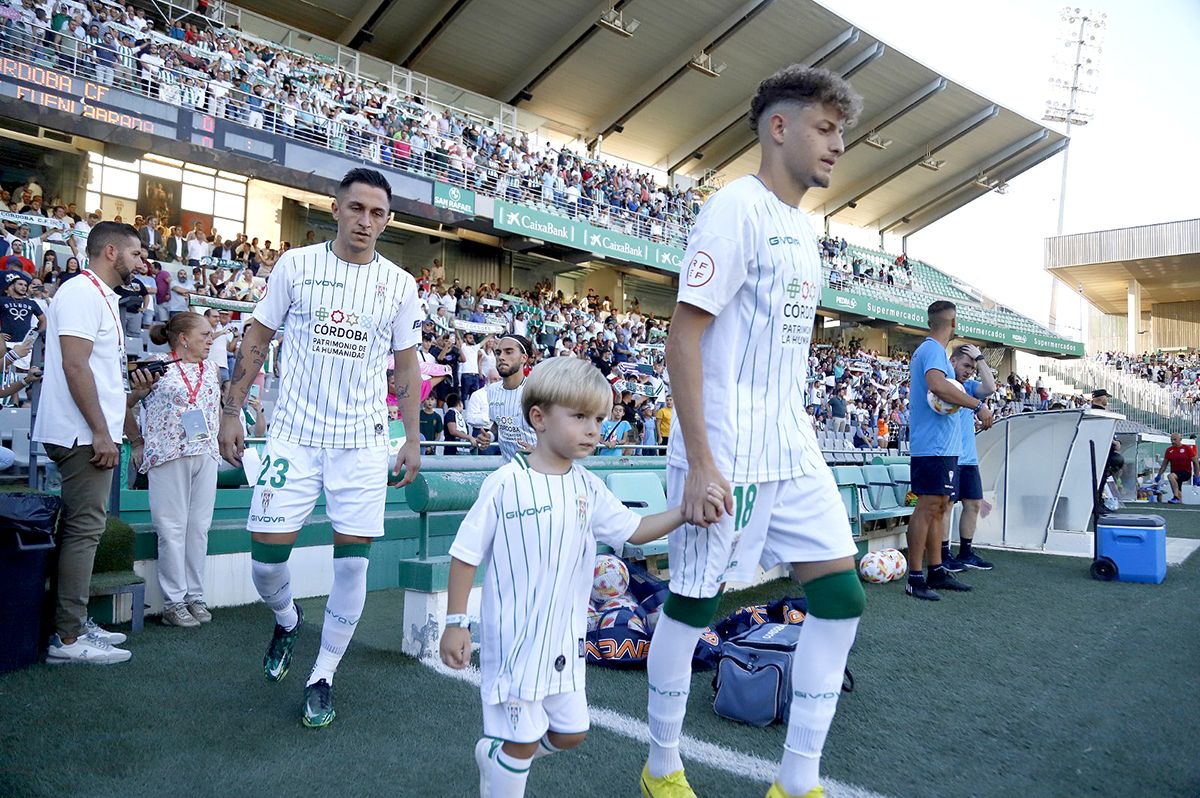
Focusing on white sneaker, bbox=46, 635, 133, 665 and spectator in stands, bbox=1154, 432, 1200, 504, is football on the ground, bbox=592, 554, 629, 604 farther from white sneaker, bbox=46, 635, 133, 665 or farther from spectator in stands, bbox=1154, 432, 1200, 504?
spectator in stands, bbox=1154, 432, 1200, 504

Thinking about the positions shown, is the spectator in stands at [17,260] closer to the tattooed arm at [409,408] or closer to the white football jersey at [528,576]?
the tattooed arm at [409,408]

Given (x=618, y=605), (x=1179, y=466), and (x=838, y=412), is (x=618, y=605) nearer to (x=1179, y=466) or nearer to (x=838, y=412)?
(x=1179, y=466)

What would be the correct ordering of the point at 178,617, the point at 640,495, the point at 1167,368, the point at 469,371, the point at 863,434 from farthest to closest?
1. the point at 1167,368
2. the point at 863,434
3. the point at 469,371
4. the point at 640,495
5. the point at 178,617

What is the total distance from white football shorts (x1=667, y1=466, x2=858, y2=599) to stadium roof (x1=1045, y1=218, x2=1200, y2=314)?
4565 centimetres

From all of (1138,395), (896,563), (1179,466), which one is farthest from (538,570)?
(1138,395)

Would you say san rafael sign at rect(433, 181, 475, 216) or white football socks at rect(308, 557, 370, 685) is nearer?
white football socks at rect(308, 557, 370, 685)

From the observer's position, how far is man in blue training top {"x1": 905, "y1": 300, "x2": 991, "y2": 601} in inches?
222

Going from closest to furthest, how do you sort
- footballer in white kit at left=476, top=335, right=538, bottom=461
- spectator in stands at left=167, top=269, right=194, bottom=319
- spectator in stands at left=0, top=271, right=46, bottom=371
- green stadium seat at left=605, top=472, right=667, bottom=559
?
green stadium seat at left=605, top=472, right=667, bottom=559
footballer in white kit at left=476, top=335, right=538, bottom=461
spectator in stands at left=0, top=271, right=46, bottom=371
spectator in stands at left=167, top=269, right=194, bottom=319

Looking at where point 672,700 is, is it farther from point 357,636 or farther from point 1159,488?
point 1159,488

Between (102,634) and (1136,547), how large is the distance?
23.2 ft

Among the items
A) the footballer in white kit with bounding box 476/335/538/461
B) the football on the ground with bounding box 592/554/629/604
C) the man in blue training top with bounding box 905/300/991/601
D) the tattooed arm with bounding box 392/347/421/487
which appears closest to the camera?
the tattooed arm with bounding box 392/347/421/487

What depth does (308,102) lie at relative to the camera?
63.5 feet

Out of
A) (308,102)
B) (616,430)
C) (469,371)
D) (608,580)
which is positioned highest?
(308,102)

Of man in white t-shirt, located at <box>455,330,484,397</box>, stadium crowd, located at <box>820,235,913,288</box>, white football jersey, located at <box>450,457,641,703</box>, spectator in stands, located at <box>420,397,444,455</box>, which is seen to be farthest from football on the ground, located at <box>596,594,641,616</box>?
stadium crowd, located at <box>820,235,913,288</box>
